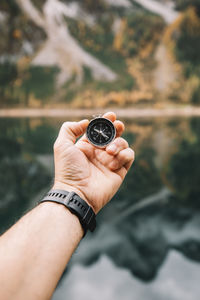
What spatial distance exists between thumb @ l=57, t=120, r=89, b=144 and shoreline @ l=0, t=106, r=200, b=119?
2083cm

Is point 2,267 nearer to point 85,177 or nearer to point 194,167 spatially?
point 85,177

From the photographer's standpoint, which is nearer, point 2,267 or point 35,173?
point 2,267

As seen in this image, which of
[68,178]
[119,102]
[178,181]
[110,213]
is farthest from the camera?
[119,102]

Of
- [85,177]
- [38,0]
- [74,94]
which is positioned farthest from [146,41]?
[85,177]

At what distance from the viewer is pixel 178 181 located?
13.1 meters

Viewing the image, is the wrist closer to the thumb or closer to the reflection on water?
the thumb

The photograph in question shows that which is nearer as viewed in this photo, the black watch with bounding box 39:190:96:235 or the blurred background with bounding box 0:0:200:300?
the black watch with bounding box 39:190:96:235

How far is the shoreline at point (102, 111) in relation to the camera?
2298 cm

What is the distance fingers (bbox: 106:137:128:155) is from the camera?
1756 millimetres

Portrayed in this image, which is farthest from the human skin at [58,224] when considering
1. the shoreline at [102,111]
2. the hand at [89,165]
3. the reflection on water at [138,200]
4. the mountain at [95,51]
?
the mountain at [95,51]

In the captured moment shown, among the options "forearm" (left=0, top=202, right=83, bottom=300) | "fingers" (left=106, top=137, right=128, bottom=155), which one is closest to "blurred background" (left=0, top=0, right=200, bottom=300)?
"fingers" (left=106, top=137, right=128, bottom=155)

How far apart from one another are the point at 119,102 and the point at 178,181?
12.9m

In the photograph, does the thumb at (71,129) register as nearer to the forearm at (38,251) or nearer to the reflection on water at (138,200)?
the forearm at (38,251)

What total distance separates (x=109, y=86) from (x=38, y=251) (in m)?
24.7
